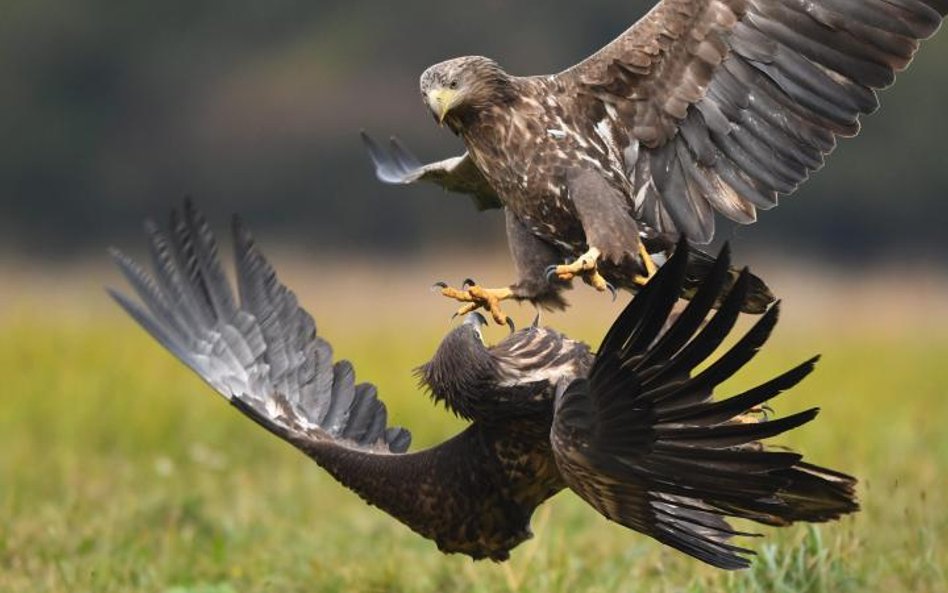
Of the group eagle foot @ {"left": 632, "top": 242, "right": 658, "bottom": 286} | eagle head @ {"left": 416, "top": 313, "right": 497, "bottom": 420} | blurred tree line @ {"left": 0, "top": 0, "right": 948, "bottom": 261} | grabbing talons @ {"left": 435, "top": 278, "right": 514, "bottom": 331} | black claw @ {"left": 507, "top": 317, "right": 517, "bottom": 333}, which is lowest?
eagle head @ {"left": 416, "top": 313, "right": 497, "bottom": 420}

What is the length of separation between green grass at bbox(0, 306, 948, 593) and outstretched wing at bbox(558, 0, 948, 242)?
3.48 feet

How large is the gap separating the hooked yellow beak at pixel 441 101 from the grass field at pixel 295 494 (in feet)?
4.67

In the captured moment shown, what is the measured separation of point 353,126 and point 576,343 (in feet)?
83.9

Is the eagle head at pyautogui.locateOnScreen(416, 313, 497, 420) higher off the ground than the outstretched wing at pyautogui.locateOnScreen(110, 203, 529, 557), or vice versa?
the outstretched wing at pyautogui.locateOnScreen(110, 203, 529, 557)

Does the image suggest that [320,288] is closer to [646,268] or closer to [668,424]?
[646,268]

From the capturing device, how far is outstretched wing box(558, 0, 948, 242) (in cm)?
Answer: 596

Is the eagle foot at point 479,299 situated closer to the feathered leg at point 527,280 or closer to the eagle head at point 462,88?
the feathered leg at point 527,280

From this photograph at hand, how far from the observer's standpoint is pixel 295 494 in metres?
8.79

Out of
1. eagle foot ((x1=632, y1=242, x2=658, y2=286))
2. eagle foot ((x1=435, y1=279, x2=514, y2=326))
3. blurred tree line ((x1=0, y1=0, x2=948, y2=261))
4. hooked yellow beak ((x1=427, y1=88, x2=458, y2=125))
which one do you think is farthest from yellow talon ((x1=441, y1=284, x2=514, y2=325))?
blurred tree line ((x1=0, y1=0, x2=948, y2=261))

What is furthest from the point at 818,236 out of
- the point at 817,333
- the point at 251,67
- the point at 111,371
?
the point at 111,371

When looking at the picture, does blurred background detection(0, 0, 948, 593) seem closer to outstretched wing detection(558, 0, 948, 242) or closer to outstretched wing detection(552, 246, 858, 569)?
outstretched wing detection(558, 0, 948, 242)

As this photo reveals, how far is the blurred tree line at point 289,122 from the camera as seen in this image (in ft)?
96.5

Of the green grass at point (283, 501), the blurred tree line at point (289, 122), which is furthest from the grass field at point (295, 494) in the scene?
the blurred tree line at point (289, 122)

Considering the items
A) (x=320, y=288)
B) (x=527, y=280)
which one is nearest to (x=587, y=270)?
(x=527, y=280)
